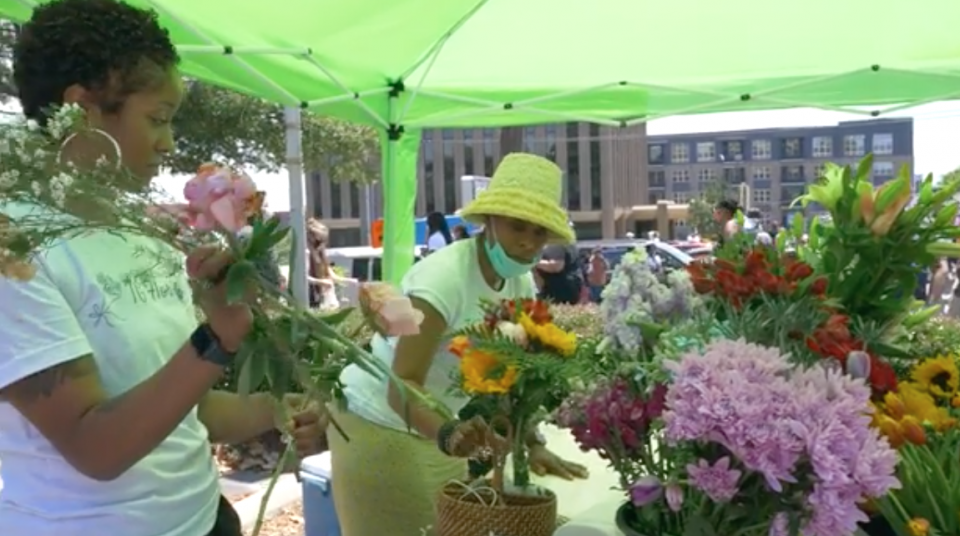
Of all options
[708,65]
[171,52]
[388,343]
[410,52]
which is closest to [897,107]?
[708,65]

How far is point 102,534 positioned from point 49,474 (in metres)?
0.10

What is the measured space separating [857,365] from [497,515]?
1.79 feet

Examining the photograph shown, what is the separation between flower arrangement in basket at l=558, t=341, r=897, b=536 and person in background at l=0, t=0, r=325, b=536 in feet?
1.42

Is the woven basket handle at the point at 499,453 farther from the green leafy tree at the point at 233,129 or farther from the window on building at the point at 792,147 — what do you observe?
the window on building at the point at 792,147

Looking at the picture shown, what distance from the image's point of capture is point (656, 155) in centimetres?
9081

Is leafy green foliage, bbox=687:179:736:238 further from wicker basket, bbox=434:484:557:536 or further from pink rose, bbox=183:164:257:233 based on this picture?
pink rose, bbox=183:164:257:233

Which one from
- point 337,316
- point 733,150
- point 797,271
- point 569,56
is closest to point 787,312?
point 797,271

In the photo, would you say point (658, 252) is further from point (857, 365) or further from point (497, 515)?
point (857, 365)

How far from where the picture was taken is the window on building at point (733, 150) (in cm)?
8000

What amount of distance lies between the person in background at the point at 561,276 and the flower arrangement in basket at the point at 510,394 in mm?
5754

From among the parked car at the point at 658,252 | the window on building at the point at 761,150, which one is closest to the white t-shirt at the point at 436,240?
the parked car at the point at 658,252

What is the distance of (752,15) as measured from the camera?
3.90m

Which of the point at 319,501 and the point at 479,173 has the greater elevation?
the point at 479,173

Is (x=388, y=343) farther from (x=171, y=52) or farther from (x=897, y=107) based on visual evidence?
(x=897, y=107)
